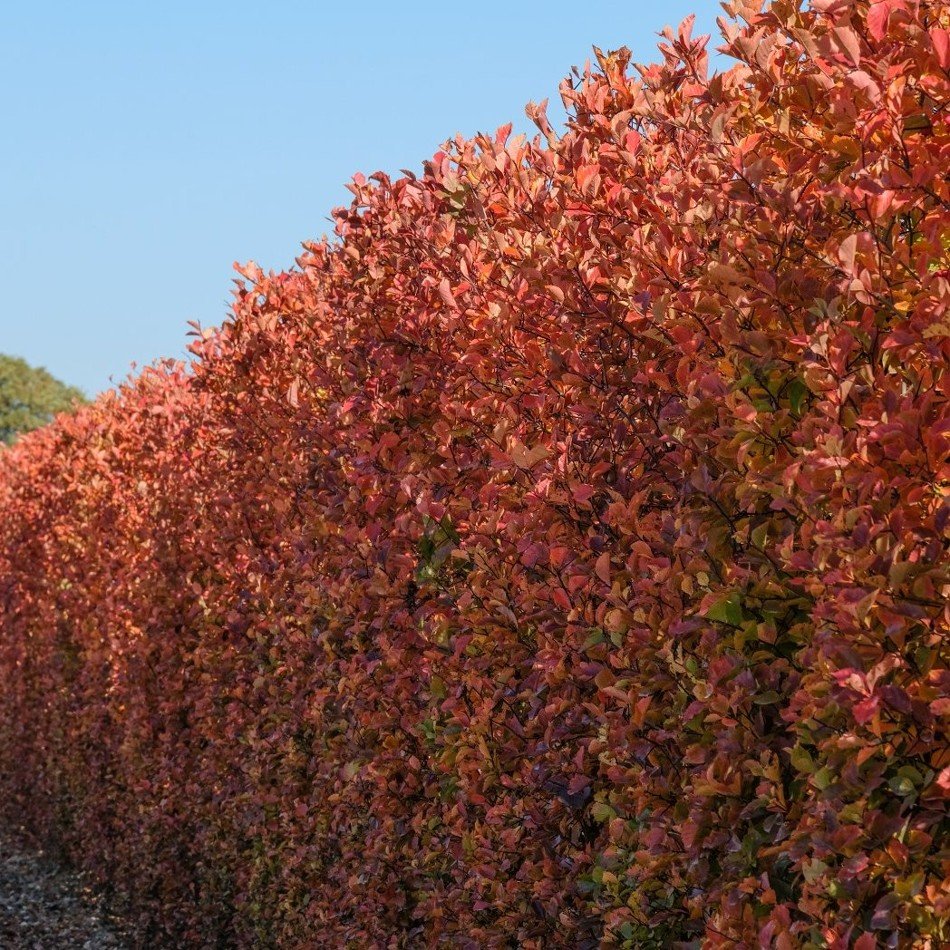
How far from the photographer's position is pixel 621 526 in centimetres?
382

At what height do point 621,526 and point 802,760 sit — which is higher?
point 621,526

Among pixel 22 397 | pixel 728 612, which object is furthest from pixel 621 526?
pixel 22 397

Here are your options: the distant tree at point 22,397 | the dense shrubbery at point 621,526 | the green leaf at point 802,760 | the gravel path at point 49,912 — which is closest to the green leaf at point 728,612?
the dense shrubbery at point 621,526

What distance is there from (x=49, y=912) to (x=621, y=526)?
28.4 ft

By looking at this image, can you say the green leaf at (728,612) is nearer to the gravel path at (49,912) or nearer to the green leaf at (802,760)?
the green leaf at (802,760)

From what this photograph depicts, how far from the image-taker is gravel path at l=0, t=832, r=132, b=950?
32.9ft

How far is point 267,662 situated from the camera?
736 centimetres

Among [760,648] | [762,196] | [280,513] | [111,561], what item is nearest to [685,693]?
[760,648]

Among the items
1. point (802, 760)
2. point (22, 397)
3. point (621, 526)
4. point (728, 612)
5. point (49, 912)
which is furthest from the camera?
point (22, 397)

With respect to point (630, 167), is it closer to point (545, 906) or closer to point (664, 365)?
point (664, 365)

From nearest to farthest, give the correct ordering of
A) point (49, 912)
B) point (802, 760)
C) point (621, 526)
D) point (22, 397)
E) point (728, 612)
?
1. point (802, 760)
2. point (728, 612)
3. point (621, 526)
4. point (49, 912)
5. point (22, 397)

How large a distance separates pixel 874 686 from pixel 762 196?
49.0 inches

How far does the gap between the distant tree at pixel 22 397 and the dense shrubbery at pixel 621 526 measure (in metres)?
65.6

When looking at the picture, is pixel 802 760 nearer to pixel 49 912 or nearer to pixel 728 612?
pixel 728 612
